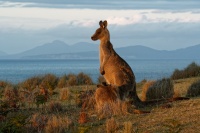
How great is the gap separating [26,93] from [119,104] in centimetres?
556

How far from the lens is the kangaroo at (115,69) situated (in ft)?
48.7

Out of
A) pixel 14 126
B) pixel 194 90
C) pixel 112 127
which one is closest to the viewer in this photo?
pixel 112 127

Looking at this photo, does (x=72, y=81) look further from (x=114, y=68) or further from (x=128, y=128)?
(x=128, y=128)

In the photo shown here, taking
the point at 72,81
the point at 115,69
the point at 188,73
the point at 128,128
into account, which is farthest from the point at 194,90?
the point at 188,73

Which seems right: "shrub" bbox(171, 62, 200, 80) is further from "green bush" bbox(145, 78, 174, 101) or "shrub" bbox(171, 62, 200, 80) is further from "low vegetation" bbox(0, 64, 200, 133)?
"low vegetation" bbox(0, 64, 200, 133)

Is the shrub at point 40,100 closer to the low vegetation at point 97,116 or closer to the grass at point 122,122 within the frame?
the low vegetation at point 97,116

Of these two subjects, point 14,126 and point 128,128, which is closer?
point 128,128

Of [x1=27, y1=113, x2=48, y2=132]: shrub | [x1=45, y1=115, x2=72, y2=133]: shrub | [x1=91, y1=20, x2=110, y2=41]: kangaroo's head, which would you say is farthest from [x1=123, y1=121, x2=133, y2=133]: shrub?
[x1=91, y1=20, x2=110, y2=41]: kangaroo's head

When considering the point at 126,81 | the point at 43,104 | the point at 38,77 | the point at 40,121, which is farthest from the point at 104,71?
the point at 38,77

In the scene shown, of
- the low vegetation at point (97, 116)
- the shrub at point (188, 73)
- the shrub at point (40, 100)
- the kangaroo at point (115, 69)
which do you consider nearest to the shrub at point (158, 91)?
the low vegetation at point (97, 116)

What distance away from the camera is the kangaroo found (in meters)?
14.8

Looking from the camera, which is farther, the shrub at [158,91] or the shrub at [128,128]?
the shrub at [158,91]

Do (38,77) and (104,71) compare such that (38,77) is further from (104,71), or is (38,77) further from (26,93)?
(104,71)

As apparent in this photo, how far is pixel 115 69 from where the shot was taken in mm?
15289
